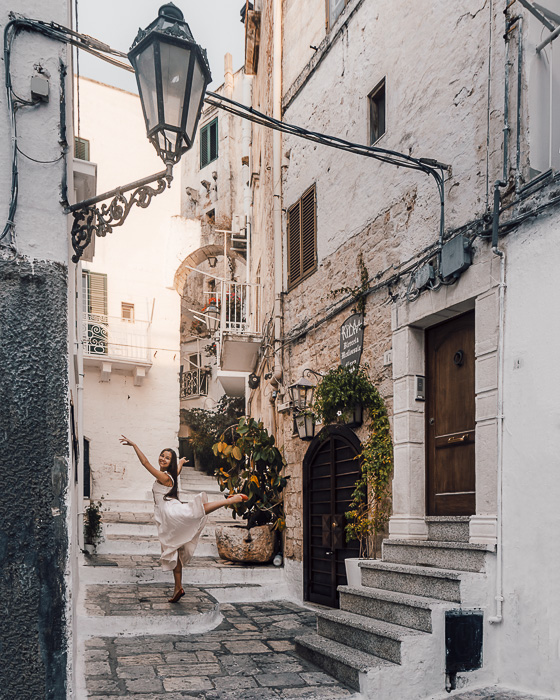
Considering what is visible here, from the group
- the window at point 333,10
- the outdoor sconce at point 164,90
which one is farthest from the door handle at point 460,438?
the window at point 333,10

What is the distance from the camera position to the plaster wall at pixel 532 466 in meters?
4.82

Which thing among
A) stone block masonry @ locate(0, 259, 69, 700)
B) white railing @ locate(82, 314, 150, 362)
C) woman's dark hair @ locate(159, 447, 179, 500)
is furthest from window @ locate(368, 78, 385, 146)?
white railing @ locate(82, 314, 150, 362)

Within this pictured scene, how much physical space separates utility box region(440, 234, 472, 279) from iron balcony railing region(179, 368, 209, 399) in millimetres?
17074

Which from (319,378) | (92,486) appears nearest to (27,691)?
(319,378)

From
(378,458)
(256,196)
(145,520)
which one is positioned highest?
(256,196)

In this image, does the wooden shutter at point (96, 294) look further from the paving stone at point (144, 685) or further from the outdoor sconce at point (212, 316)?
the paving stone at point (144, 685)

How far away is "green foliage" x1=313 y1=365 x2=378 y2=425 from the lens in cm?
764

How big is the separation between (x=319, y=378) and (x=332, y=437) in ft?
3.01

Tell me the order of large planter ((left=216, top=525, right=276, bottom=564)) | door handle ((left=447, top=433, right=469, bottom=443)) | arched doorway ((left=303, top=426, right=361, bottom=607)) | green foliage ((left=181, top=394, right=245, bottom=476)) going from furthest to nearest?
green foliage ((left=181, top=394, right=245, bottom=476)) → large planter ((left=216, top=525, right=276, bottom=564)) → arched doorway ((left=303, top=426, right=361, bottom=607)) → door handle ((left=447, top=433, right=469, bottom=443))

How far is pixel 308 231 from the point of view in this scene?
980 centimetres

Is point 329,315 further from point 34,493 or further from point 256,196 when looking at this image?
point 256,196

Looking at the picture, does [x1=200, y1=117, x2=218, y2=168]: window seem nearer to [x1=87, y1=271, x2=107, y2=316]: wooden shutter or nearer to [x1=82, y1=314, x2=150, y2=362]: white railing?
[x1=87, y1=271, x2=107, y2=316]: wooden shutter

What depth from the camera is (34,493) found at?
12.3 ft

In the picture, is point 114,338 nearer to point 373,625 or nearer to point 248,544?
point 248,544
